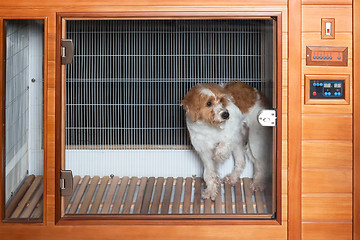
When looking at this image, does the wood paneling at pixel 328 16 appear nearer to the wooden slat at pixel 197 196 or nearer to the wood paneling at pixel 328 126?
the wood paneling at pixel 328 126

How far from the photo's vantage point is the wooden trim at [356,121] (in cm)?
197

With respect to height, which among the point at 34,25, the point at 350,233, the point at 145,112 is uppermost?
the point at 34,25

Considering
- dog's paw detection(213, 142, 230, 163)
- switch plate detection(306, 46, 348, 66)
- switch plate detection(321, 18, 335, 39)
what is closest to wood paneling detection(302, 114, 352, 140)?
switch plate detection(306, 46, 348, 66)

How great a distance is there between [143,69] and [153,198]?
64 centimetres

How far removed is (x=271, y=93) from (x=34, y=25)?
113 centimetres

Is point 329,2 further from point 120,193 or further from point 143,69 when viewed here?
point 120,193

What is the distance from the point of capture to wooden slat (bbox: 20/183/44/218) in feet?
6.80

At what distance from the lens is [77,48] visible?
205cm

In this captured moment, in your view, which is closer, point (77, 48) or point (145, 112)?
point (77, 48)

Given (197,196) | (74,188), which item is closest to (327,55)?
(197,196)

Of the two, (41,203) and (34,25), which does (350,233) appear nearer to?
(41,203)

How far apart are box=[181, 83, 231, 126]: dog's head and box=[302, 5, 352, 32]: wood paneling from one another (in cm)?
52

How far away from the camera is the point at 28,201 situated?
6.86 feet

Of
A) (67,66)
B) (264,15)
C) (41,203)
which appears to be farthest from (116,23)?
(41,203)
